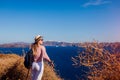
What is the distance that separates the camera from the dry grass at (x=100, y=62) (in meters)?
12.6

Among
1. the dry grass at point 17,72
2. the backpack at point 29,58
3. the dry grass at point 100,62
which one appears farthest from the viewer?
the dry grass at point 17,72

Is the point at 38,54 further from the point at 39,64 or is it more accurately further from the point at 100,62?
the point at 100,62

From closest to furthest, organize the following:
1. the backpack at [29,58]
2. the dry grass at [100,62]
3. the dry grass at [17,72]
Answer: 1. the dry grass at [100,62]
2. the backpack at [29,58]
3. the dry grass at [17,72]

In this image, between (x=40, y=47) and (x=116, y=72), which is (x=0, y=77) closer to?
(x=40, y=47)

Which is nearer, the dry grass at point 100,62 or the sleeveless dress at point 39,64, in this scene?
the dry grass at point 100,62

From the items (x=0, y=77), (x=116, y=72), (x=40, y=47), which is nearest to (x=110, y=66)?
(x=116, y=72)

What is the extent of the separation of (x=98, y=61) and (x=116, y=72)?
0.80 meters

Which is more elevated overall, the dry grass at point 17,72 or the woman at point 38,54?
the woman at point 38,54

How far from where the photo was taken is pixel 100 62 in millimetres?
13414

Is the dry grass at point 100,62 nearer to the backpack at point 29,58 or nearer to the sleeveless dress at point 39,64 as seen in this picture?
the sleeveless dress at point 39,64

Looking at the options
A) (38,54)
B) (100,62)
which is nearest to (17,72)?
(38,54)

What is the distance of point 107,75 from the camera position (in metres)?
13.3

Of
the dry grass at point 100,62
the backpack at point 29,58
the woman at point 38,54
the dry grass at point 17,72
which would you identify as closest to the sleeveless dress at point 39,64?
the woman at point 38,54

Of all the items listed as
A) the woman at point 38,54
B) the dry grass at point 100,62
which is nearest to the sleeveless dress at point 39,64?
the woman at point 38,54
